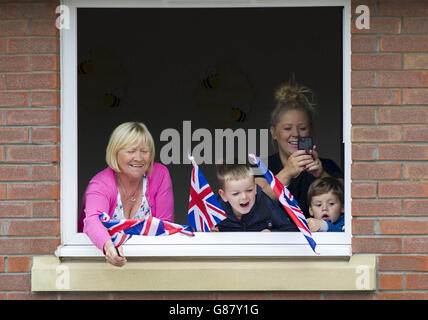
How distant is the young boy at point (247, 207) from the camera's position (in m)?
3.75

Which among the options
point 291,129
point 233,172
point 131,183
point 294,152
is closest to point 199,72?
point 291,129

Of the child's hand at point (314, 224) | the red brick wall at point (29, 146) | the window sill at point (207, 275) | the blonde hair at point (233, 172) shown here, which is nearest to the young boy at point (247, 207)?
the blonde hair at point (233, 172)

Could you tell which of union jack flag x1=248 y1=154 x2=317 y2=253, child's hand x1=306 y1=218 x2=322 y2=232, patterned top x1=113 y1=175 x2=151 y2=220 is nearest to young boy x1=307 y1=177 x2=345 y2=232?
child's hand x1=306 y1=218 x2=322 y2=232

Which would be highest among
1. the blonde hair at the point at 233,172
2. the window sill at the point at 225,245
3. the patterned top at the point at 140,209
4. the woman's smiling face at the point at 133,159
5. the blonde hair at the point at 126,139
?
the blonde hair at the point at 126,139

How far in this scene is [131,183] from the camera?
3828 mm

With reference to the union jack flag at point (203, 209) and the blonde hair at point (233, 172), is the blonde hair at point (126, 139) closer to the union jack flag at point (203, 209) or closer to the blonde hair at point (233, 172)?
the union jack flag at point (203, 209)

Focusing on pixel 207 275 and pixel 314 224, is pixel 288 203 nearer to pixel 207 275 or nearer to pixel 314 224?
pixel 314 224

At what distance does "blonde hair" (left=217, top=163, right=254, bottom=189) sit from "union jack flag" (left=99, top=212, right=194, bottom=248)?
0.50m

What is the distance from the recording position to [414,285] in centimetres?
351

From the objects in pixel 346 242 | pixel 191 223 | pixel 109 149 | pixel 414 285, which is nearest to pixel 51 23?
pixel 109 149

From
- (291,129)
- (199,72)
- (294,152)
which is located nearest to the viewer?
(294,152)

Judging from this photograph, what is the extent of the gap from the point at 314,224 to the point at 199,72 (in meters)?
2.84

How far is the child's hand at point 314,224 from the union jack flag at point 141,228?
0.75m

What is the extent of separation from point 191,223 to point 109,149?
0.72 metres
